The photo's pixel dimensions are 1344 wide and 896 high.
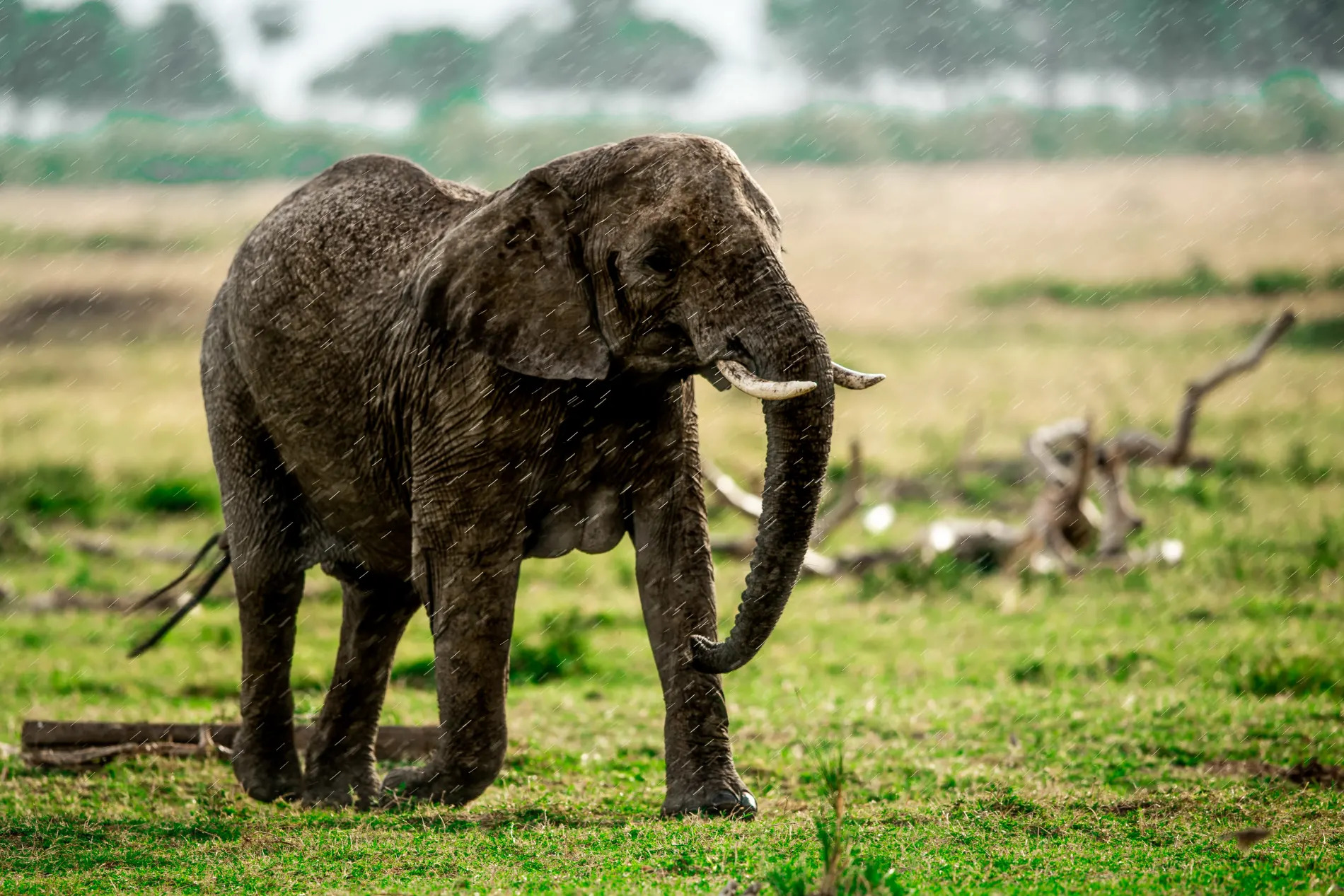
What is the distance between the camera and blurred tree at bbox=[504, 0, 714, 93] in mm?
92188

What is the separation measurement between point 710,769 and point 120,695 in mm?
6904

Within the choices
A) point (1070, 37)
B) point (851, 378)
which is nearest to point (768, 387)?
point (851, 378)

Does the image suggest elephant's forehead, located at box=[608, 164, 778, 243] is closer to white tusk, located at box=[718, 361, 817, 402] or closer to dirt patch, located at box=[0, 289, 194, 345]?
white tusk, located at box=[718, 361, 817, 402]

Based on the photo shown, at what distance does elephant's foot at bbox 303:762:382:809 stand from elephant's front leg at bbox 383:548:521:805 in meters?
1.36

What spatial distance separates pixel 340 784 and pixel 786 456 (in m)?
3.79

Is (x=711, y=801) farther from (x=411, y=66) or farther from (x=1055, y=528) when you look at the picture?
(x=411, y=66)

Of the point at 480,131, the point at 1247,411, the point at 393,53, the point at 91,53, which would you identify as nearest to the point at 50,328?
the point at 1247,411

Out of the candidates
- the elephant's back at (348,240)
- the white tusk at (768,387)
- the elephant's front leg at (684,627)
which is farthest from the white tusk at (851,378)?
the elephant's back at (348,240)

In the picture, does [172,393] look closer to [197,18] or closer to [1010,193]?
[1010,193]

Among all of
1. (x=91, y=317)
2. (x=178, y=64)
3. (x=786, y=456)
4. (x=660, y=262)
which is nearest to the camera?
(x=786, y=456)

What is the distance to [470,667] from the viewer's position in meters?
7.60

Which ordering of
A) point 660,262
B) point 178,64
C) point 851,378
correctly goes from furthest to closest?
1. point 178,64
2. point 660,262
3. point 851,378

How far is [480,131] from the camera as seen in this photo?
74.8 metres

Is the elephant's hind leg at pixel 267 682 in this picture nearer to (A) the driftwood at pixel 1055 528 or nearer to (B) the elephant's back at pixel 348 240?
(B) the elephant's back at pixel 348 240
